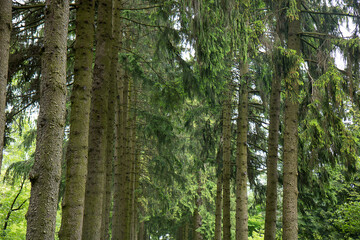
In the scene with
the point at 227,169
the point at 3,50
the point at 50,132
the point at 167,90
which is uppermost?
the point at 167,90

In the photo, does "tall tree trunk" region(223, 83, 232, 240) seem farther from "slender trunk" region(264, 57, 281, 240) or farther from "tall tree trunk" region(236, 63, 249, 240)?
"slender trunk" region(264, 57, 281, 240)

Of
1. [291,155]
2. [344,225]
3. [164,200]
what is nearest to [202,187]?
[164,200]

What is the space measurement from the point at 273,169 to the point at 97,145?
5.56 meters

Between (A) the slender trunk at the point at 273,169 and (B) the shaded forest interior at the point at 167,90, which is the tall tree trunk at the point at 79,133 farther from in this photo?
(A) the slender trunk at the point at 273,169

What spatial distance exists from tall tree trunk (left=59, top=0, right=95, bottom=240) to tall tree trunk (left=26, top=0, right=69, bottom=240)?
70 centimetres

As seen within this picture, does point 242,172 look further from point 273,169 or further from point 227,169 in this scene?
point 227,169

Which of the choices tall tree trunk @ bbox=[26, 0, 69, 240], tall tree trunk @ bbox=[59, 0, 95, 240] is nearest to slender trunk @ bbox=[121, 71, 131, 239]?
tall tree trunk @ bbox=[59, 0, 95, 240]

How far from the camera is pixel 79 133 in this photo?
4.32m

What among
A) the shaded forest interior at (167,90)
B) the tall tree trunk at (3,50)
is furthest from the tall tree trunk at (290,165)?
the tall tree trunk at (3,50)

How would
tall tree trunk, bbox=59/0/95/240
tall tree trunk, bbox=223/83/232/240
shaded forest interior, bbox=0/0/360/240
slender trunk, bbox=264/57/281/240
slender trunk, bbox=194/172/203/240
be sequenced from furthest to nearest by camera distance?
slender trunk, bbox=194/172/203/240, tall tree trunk, bbox=223/83/232/240, slender trunk, bbox=264/57/281/240, tall tree trunk, bbox=59/0/95/240, shaded forest interior, bbox=0/0/360/240

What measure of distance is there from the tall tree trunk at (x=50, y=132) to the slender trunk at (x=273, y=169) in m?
6.19

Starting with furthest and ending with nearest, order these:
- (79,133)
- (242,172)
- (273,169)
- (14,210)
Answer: (14,210) → (242,172) → (273,169) → (79,133)

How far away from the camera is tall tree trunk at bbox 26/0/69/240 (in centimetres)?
332

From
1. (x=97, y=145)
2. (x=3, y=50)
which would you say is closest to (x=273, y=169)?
(x=97, y=145)
